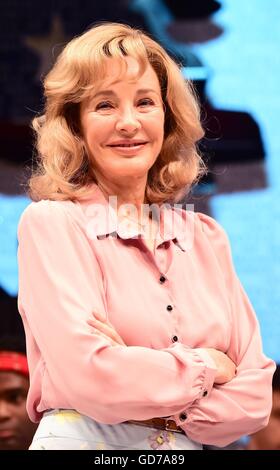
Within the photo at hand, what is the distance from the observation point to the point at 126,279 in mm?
2307

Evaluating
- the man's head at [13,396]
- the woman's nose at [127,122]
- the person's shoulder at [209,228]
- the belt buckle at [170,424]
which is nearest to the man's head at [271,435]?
the man's head at [13,396]

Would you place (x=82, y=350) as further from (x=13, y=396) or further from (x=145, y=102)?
(x=13, y=396)

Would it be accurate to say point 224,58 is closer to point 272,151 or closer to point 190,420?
point 272,151

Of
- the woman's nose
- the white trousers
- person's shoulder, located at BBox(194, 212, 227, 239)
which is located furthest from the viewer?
person's shoulder, located at BBox(194, 212, 227, 239)

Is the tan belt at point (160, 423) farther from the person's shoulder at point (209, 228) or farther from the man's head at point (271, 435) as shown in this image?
the man's head at point (271, 435)

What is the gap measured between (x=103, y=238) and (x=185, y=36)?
6.50ft

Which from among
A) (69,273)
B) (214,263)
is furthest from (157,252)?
(69,273)

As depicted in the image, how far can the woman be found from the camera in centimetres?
214

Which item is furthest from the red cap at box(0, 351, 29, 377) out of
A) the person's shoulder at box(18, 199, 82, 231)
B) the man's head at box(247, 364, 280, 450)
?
the person's shoulder at box(18, 199, 82, 231)

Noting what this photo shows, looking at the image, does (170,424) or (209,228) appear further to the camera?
(209,228)

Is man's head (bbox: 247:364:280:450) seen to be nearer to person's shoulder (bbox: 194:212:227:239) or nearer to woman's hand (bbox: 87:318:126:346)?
person's shoulder (bbox: 194:212:227:239)

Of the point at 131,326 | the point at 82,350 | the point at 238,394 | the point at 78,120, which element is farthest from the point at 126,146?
the point at 238,394

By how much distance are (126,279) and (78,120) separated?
53cm

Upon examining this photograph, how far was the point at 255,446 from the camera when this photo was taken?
12.7ft
